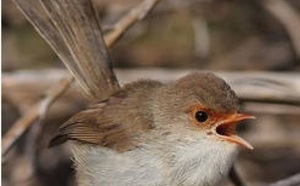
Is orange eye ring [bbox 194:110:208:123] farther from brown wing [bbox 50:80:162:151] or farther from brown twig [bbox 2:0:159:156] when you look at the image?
brown twig [bbox 2:0:159:156]

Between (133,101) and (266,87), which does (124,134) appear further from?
(266,87)

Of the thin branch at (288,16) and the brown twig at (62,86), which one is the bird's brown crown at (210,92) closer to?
the brown twig at (62,86)

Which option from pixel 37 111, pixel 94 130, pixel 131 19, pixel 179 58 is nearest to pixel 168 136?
pixel 94 130

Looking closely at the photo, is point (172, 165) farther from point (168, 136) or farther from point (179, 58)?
point (179, 58)

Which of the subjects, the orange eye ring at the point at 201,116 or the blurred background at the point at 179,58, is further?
the blurred background at the point at 179,58

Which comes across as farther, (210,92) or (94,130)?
(94,130)

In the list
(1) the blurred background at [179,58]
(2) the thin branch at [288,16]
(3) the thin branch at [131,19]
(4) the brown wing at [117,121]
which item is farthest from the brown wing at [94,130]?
(2) the thin branch at [288,16]

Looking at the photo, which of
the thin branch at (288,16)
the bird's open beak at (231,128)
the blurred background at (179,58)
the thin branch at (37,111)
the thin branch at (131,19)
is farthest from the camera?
the thin branch at (288,16)
